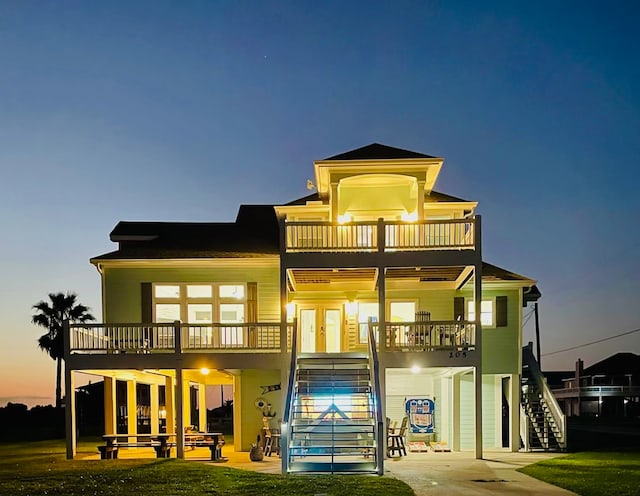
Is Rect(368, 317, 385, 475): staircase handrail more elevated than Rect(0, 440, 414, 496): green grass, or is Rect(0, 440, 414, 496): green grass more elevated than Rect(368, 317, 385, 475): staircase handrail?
Rect(368, 317, 385, 475): staircase handrail

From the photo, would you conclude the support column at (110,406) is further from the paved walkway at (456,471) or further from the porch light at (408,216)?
the porch light at (408,216)

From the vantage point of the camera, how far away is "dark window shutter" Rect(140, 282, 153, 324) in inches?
880

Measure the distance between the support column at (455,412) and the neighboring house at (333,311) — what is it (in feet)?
0.14

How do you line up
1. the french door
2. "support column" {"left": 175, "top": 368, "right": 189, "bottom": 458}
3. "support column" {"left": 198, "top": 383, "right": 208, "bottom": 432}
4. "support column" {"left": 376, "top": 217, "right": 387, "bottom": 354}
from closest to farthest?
1. "support column" {"left": 175, "top": 368, "right": 189, "bottom": 458}
2. "support column" {"left": 376, "top": 217, "right": 387, "bottom": 354}
3. the french door
4. "support column" {"left": 198, "top": 383, "right": 208, "bottom": 432}

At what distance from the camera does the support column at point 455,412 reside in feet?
68.2

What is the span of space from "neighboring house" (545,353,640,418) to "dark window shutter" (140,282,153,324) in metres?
35.9

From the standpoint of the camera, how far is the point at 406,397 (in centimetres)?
2362

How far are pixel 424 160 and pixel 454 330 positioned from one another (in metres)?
5.25

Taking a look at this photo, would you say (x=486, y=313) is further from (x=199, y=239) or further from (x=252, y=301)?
(x=199, y=239)

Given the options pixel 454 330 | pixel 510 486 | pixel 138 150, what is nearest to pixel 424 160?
pixel 454 330

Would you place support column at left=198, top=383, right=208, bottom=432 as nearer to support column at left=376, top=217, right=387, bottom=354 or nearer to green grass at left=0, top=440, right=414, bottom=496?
green grass at left=0, top=440, right=414, bottom=496

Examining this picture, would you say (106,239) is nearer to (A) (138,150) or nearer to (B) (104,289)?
(A) (138,150)

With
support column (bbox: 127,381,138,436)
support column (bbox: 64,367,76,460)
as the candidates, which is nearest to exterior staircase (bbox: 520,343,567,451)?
support column (bbox: 127,381,138,436)

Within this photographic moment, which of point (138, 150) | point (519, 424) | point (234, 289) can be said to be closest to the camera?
point (519, 424)
